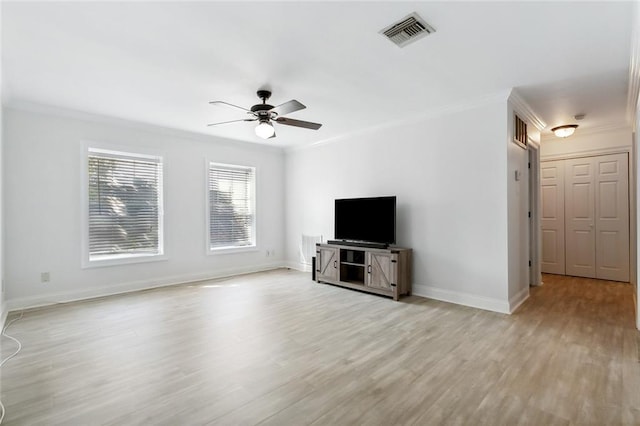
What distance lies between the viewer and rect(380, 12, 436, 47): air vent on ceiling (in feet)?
7.51

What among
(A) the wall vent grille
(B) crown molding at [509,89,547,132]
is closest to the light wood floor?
(A) the wall vent grille

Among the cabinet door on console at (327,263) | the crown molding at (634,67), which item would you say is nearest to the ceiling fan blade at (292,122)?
the cabinet door on console at (327,263)

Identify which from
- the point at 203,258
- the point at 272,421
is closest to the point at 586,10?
the point at 272,421

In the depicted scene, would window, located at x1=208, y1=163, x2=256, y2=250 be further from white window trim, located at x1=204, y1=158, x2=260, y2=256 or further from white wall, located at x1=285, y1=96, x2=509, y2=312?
white wall, located at x1=285, y1=96, x2=509, y2=312

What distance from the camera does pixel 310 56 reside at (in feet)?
9.22

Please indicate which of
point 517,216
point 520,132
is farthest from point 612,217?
point 520,132

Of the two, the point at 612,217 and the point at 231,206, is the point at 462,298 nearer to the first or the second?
the point at 612,217

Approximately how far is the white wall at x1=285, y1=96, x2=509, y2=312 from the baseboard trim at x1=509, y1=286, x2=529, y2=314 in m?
0.14

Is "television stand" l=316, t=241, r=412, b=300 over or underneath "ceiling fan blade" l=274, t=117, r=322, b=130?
underneath

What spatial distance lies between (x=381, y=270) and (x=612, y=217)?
4.25m

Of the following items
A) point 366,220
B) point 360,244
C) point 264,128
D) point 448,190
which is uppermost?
point 264,128

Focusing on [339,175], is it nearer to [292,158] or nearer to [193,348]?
[292,158]

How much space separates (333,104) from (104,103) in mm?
2882

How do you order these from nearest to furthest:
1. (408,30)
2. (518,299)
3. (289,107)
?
(408,30), (289,107), (518,299)
